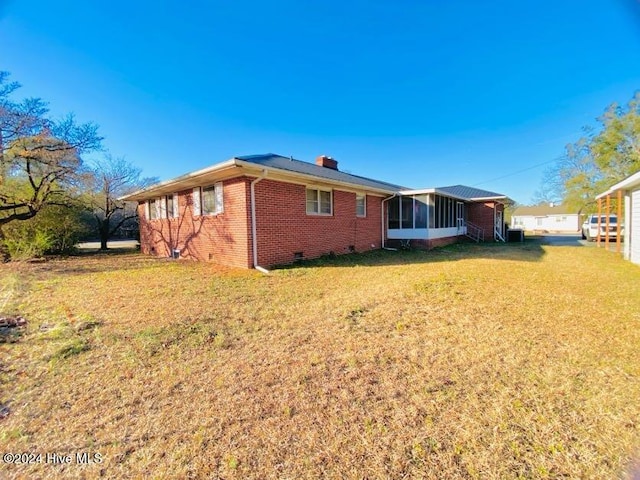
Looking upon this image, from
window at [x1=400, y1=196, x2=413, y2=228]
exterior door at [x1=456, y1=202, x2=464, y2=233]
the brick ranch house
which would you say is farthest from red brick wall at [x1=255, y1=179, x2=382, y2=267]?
exterior door at [x1=456, y1=202, x2=464, y2=233]

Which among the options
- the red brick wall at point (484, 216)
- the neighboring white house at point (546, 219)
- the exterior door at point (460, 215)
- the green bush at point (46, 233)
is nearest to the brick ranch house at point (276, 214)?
the exterior door at point (460, 215)

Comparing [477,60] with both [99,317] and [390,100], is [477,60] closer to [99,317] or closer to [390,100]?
[390,100]

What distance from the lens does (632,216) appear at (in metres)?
9.52

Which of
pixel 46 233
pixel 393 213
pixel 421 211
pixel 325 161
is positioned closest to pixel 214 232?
pixel 325 161

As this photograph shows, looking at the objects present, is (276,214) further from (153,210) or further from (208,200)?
(153,210)

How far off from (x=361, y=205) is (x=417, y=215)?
10.2ft

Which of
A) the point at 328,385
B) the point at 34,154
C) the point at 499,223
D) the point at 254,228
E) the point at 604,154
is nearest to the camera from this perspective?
the point at 328,385

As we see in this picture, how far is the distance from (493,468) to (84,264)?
41.0ft

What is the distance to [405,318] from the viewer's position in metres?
4.10

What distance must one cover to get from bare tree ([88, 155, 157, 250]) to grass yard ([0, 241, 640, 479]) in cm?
1457

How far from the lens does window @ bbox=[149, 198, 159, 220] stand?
12.8m

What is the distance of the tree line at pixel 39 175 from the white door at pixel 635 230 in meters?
20.4

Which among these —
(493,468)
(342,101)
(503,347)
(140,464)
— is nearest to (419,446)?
(493,468)

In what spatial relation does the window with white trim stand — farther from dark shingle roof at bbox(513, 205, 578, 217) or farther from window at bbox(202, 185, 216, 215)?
dark shingle roof at bbox(513, 205, 578, 217)
